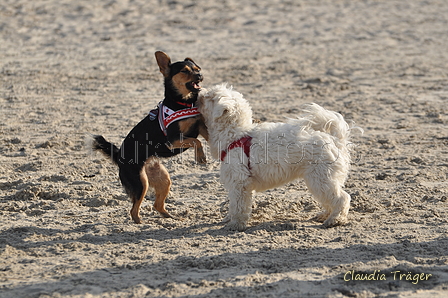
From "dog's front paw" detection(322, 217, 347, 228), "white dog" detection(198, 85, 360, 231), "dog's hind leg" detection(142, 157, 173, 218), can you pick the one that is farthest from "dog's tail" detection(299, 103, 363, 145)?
"dog's hind leg" detection(142, 157, 173, 218)

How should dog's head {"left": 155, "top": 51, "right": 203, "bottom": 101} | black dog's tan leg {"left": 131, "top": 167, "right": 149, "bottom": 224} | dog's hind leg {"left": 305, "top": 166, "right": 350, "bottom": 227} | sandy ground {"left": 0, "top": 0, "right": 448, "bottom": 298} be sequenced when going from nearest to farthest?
sandy ground {"left": 0, "top": 0, "right": 448, "bottom": 298} < dog's hind leg {"left": 305, "top": 166, "right": 350, "bottom": 227} < dog's head {"left": 155, "top": 51, "right": 203, "bottom": 101} < black dog's tan leg {"left": 131, "top": 167, "right": 149, "bottom": 224}

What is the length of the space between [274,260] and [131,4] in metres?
13.3

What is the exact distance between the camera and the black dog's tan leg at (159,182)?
614 centimetres

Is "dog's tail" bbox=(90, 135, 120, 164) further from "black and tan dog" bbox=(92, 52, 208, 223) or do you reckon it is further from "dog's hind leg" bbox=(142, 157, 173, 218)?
"dog's hind leg" bbox=(142, 157, 173, 218)

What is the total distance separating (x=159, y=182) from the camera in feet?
20.2

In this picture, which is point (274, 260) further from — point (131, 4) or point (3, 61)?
point (131, 4)

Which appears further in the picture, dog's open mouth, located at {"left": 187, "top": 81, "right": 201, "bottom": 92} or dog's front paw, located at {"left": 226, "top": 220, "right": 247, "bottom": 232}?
dog's open mouth, located at {"left": 187, "top": 81, "right": 201, "bottom": 92}

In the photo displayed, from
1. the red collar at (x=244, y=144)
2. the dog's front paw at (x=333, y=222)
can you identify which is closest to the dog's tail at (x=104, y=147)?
the red collar at (x=244, y=144)

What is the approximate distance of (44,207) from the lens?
6.34 metres

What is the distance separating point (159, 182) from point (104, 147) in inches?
29.1

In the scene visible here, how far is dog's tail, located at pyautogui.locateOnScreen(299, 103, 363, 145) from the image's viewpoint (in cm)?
560

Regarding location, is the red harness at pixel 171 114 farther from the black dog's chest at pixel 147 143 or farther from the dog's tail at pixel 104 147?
the dog's tail at pixel 104 147

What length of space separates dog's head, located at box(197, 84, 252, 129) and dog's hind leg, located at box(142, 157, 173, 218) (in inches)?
33.9

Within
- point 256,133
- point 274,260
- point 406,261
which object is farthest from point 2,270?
point 406,261
